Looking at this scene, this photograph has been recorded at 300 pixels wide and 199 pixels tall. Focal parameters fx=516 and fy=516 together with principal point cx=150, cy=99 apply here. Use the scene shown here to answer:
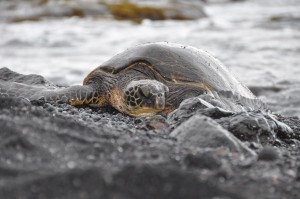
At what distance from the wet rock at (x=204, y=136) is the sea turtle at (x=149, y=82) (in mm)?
1346

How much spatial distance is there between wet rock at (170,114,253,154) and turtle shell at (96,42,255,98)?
1.74 metres

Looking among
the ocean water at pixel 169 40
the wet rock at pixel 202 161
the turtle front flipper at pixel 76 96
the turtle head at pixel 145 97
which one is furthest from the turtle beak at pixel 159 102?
the ocean water at pixel 169 40

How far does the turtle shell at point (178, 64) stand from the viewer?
5.13m

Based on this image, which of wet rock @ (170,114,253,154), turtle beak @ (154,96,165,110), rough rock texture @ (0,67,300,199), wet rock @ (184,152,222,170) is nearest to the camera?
rough rock texture @ (0,67,300,199)

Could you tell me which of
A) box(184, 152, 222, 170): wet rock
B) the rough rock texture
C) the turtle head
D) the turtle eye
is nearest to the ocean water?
the turtle head

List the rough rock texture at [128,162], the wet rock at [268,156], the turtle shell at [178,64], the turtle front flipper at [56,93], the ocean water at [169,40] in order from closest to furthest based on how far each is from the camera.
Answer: the rough rock texture at [128,162], the wet rock at [268,156], the turtle front flipper at [56,93], the turtle shell at [178,64], the ocean water at [169,40]

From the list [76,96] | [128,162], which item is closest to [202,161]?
[128,162]

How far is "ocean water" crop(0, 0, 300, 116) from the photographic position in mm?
9059

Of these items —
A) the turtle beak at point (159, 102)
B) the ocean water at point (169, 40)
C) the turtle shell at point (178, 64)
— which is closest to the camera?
the turtle beak at point (159, 102)

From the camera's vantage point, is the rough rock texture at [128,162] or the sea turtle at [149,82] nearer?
the rough rock texture at [128,162]

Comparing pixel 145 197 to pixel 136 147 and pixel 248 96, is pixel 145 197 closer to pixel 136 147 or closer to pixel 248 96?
pixel 136 147

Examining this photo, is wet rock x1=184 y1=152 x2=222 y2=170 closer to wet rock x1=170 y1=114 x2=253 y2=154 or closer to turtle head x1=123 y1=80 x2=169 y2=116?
wet rock x1=170 y1=114 x2=253 y2=154

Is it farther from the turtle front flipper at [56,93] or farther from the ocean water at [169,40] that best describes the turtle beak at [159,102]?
the ocean water at [169,40]

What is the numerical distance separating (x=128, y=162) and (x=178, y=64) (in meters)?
2.62
